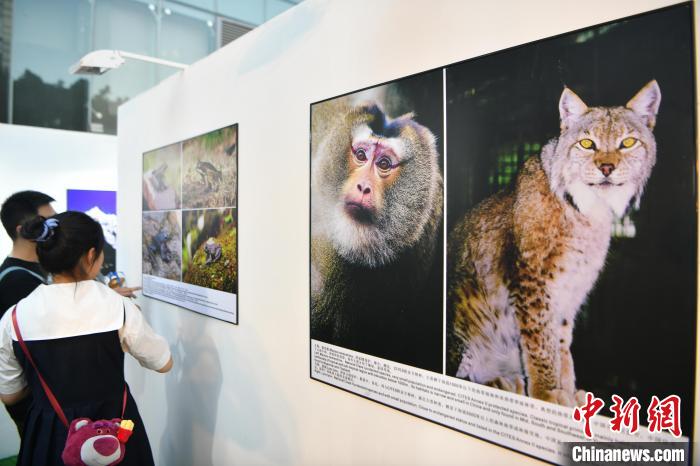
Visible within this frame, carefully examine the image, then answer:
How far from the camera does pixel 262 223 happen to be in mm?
2229

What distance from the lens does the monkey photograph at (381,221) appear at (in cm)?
147

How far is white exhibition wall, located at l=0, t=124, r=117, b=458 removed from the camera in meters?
4.44

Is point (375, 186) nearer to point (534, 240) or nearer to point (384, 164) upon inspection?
point (384, 164)

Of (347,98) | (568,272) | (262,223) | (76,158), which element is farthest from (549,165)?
(76,158)

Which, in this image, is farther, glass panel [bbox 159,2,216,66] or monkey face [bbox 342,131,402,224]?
glass panel [bbox 159,2,216,66]

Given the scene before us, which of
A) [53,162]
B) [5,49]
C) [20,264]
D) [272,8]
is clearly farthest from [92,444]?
[272,8]

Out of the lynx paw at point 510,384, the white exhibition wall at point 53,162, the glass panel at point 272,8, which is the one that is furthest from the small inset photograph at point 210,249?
the glass panel at point 272,8

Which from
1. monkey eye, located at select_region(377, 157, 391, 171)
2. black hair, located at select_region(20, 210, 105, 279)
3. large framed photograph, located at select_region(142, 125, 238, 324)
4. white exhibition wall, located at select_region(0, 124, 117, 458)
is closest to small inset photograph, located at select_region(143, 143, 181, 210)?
large framed photograph, located at select_region(142, 125, 238, 324)

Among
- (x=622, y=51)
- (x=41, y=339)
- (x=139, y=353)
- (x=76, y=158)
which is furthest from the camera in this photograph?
(x=76, y=158)

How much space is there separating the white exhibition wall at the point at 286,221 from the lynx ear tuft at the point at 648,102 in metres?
0.19

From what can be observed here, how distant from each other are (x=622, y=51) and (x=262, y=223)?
5.32 ft

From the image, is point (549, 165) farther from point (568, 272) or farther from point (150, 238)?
point (150, 238)

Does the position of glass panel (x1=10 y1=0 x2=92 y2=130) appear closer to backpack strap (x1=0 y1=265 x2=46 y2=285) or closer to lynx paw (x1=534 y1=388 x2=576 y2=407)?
backpack strap (x1=0 y1=265 x2=46 y2=285)

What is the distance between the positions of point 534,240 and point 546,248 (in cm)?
4
